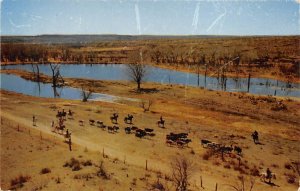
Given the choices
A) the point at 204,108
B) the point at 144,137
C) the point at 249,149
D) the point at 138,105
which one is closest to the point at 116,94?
the point at 138,105

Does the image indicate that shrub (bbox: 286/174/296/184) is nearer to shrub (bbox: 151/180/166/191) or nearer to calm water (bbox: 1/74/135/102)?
shrub (bbox: 151/180/166/191)

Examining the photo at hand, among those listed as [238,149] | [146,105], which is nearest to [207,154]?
[238,149]

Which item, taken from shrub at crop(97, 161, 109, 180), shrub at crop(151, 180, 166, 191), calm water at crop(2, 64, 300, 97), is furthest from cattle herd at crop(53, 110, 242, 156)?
calm water at crop(2, 64, 300, 97)

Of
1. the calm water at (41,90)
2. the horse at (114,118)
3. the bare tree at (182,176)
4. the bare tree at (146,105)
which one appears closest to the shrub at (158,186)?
the bare tree at (182,176)

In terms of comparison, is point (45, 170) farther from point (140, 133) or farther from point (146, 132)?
point (146, 132)

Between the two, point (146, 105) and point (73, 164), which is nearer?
point (73, 164)

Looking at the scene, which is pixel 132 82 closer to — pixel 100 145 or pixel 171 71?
pixel 171 71

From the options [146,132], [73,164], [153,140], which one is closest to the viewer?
[73,164]

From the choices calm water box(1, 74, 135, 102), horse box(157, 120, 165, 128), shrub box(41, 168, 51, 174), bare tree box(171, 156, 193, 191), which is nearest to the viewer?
bare tree box(171, 156, 193, 191)

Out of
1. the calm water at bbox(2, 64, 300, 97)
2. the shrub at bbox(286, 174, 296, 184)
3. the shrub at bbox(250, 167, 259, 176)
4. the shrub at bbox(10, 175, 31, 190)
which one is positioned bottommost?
the shrub at bbox(286, 174, 296, 184)
